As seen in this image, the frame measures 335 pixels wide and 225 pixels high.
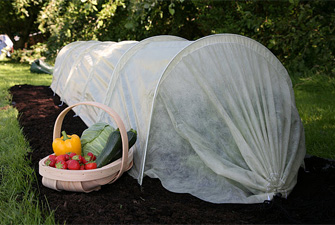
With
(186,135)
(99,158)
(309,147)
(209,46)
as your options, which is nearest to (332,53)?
(309,147)

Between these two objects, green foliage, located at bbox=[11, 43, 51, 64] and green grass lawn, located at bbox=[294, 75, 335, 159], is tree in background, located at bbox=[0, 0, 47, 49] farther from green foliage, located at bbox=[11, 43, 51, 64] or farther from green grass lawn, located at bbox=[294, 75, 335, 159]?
green grass lawn, located at bbox=[294, 75, 335, 159]

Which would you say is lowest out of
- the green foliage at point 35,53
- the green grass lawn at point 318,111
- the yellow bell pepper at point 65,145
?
the green foliage at point 35,53

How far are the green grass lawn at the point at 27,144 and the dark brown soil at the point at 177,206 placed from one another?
0.45 ft

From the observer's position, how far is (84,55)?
21.1 ft

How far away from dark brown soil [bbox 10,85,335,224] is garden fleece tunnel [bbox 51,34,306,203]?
0.38 feet

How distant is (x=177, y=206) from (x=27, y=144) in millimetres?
2526

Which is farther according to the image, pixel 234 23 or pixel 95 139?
pixel 234 23

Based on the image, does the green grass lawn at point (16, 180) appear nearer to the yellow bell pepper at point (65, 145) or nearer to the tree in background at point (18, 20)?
the yellow bell pepper at point (65, 145)

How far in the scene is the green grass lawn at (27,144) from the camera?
104 inches

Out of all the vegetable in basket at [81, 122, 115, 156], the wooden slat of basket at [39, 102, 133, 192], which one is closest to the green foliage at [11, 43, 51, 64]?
the vegetable in basket at [81, 122, 115, 156]

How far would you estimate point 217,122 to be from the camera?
3.33 meters

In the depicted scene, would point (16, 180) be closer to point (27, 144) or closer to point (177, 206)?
point (27, 144)

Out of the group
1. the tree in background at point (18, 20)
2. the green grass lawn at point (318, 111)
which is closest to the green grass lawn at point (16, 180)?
the green grass lawn at point (318, 111)

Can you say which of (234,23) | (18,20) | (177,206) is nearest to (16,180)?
(177,206)
